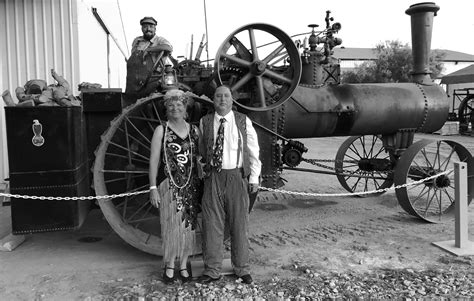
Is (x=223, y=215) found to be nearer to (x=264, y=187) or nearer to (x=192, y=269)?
A: (x=192, y=269)

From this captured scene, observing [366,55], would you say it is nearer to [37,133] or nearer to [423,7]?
[423,7]

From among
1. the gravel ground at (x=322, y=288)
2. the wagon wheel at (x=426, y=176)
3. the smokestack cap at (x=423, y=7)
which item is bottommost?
the gravel ground at (x=322, y=288)

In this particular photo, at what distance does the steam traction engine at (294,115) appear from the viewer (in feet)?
13.4

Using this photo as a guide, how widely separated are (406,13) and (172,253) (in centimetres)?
450

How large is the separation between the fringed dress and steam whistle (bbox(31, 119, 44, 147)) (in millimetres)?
1071

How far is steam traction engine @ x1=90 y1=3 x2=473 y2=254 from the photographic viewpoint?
4070 mm

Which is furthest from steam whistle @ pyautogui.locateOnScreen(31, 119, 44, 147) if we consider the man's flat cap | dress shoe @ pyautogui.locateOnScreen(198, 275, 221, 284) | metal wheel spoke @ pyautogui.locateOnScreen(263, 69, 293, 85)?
metal wheel spoke @ pyautogui.locateOnScreen(263, 69, 293, 85)

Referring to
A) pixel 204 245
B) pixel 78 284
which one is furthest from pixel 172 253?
pixel 78 284

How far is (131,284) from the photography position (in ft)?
11.5

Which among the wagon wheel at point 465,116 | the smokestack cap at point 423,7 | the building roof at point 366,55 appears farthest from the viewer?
the building roof at point 366,55

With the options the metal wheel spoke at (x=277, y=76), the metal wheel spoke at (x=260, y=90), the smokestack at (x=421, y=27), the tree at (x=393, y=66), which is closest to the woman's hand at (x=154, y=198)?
the metal wheel spoke at (x=260, y=90)

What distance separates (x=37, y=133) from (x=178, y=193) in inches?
50.3

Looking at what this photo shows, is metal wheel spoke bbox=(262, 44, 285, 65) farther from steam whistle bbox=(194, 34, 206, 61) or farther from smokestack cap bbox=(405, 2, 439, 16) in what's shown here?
smokestack cap bbox=(405, 2, 439, 16)

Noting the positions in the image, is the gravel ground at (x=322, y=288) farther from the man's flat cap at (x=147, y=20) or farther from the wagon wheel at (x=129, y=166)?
the man's flat cap at (x=147, y=20)
